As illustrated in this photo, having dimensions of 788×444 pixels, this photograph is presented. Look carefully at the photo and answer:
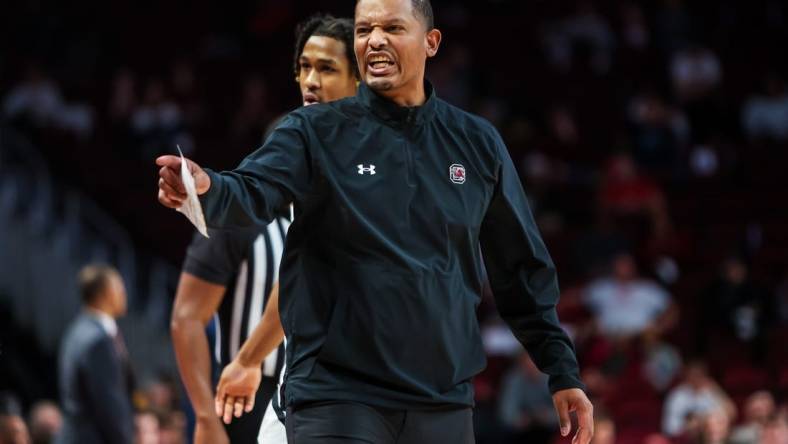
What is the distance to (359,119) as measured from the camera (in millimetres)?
4062

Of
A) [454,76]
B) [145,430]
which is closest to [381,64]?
[145,430]

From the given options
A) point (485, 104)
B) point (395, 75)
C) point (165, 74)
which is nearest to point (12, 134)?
point (165, 74)

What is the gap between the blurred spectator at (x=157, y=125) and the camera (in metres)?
17.5

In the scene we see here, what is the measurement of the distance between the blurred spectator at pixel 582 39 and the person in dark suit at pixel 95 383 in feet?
38.0

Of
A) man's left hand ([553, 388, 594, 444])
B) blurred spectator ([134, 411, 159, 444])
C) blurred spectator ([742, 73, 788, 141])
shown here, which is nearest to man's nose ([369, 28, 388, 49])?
man's left hand ([553, 388, 594, 444])

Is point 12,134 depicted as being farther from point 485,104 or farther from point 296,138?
point 296,138

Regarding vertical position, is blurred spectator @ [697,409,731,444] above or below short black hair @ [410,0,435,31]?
below

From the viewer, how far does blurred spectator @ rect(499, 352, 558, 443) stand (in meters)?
12.6

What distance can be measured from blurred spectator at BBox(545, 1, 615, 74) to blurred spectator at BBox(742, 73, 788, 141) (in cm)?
242

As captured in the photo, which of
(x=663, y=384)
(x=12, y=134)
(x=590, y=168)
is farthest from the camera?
(x=590, y=168)

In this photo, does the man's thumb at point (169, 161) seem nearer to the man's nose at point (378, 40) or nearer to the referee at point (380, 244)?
the referee at point (380, 244)

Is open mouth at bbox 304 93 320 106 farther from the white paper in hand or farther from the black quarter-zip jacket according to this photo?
the white paper in hand

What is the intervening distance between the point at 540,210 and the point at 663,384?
3.57 m

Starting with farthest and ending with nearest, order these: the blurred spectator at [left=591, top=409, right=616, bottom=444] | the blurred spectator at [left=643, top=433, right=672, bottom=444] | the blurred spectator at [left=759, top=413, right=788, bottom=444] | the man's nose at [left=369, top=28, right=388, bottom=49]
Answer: the blurred spectator at [left=643, top=433, right=672, bottom=444] < the blurred spectator at [left=759, top=413, right=788, bottom=444] < the blurred spectator at [left=591, top=409, right=616, bottom=444] < the man's nose at [left=369, top=28, right=388, bottom=49]
